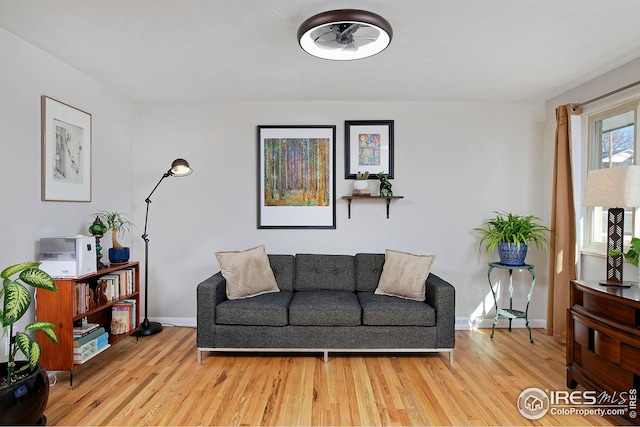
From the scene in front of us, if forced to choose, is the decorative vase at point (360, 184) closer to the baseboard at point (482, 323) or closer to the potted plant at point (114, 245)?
the baseboard at point (482, 323)

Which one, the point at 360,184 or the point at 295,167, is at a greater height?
the point at 295,167

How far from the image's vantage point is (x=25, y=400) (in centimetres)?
183

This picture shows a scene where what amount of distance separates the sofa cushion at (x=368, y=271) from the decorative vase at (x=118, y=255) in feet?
7.29

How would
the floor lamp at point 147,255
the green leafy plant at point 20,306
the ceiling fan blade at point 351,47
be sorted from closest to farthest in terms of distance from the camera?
the green leafy plant at point 20,306 → the ceiling fan blade at point 351,47 → the floor lamp at point 147,255

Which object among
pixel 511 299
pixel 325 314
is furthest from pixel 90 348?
pixel 511 299

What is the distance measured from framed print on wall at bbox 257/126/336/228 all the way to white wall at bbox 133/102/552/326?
10 centimetres

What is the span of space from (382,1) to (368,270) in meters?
2.39

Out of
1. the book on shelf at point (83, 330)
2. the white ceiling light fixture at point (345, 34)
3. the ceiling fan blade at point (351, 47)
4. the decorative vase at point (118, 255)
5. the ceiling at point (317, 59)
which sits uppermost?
the ceiling at point (317, 59)

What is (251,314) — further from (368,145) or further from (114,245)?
(368,145)

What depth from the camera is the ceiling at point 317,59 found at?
6.78ft

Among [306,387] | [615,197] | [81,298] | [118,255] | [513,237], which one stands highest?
[615,197]

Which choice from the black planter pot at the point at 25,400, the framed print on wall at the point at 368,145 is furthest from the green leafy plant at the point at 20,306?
the framed print on wall at the point at 368,145

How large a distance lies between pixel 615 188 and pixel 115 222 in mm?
4049

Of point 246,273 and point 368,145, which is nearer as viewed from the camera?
point 246,273
